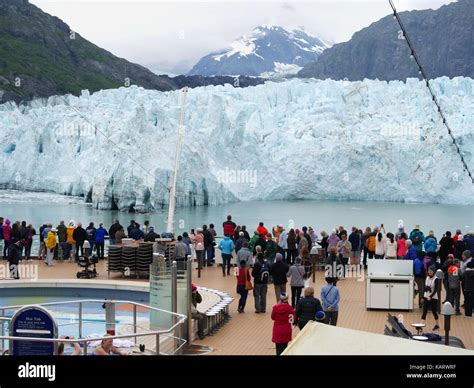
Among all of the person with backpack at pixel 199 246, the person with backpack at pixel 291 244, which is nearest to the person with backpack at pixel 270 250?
the person with backpack at pixel 291 244

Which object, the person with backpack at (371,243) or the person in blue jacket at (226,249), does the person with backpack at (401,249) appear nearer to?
the person with backpack at (371,243)

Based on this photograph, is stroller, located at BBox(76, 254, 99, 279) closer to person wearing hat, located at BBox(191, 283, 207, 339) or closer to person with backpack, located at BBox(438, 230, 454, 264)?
person wearing hat, located at BBox(191, 283, 207, 339)

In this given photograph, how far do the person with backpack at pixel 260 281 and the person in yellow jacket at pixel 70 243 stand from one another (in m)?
6.02

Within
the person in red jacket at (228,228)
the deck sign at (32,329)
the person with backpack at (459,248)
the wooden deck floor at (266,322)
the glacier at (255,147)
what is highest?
the glacier at (255,147)

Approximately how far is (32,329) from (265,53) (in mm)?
100281

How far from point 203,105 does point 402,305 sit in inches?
1321

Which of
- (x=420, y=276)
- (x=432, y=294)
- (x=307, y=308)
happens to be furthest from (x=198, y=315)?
(x=420, y=276)

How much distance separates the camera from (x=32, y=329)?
5.97 metres

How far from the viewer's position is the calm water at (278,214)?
34969 mm

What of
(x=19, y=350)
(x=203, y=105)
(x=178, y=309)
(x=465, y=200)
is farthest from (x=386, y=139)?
(x=19, y=350)

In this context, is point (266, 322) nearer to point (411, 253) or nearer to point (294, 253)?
point (411, 253)

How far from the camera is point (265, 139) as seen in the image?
144 ft
